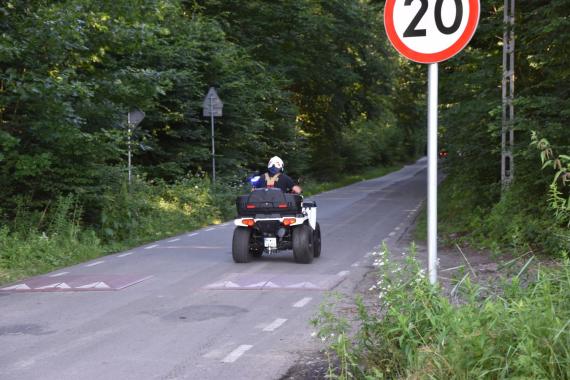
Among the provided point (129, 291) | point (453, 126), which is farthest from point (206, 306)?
point (453, 126)

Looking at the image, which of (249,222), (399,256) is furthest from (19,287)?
(399,256)

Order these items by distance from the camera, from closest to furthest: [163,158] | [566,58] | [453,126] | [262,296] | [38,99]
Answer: [262,296]
[566,58]
[38,99]
[453,126]
[163,158]

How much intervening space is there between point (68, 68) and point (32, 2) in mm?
1347

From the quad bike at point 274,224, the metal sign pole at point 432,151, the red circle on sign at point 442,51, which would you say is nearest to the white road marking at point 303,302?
the quad bike at point 274,224

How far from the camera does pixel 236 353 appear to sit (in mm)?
6387

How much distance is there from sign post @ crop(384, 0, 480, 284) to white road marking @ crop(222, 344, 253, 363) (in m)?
1.95

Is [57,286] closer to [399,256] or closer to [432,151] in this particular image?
[399,256]

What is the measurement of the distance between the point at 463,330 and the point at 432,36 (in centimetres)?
201

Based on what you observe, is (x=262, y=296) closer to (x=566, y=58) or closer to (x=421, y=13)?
(x=421, y=13)

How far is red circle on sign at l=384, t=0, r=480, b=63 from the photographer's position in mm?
4953

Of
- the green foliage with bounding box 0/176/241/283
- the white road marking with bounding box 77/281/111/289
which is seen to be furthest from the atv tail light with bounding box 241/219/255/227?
the green foliage with bounding box 0/176/241/283

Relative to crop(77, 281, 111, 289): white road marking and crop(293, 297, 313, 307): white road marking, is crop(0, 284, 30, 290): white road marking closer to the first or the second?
crop(77, 281, 111, 289): white road marking

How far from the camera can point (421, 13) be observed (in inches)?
200

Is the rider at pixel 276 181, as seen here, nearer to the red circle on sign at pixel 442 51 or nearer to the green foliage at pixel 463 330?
the green foliage at pixel 463 330
